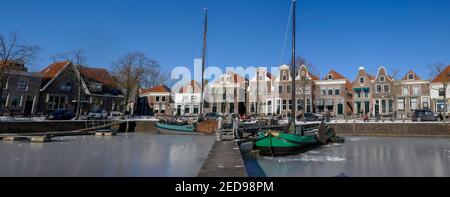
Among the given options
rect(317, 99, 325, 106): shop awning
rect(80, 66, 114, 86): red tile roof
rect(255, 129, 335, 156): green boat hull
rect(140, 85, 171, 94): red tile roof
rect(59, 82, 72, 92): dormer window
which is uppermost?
rect(80, 66, 114, 86): red tile roof

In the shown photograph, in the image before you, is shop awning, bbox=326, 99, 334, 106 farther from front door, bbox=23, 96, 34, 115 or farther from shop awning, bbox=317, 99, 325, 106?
front door, bbox=23, 96, 34, 115

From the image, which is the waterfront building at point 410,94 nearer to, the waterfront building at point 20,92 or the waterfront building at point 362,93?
the waterfront building at point 362,93

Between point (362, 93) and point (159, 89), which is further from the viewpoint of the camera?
point (159, 89)

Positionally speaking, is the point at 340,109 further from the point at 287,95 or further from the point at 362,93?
the point at 287,95

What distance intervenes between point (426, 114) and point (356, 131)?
884 cm

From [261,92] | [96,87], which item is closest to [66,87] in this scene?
[96,87]

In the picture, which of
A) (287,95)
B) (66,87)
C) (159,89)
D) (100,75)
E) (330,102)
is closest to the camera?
(66,87)

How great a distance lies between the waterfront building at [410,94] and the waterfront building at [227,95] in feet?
81.4

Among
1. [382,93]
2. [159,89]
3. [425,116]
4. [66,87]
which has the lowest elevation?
[425,116]

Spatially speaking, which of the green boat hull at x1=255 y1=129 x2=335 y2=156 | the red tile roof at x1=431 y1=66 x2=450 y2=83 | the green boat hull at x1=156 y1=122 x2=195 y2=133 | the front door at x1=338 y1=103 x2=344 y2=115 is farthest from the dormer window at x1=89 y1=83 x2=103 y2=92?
the red tile roof at x1=431 y1=66 x2=450 y2=83

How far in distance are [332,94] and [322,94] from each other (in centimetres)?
154

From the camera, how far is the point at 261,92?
5428 centimetres

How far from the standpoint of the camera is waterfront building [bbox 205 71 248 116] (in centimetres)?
5522
